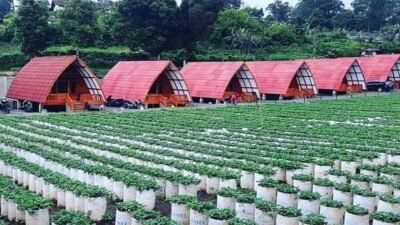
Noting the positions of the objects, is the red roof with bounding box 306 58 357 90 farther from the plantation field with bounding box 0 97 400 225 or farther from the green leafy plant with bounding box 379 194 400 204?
the green leafy plant with bounding box 379 194 400 204

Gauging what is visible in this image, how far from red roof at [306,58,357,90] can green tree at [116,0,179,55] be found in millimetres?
15557

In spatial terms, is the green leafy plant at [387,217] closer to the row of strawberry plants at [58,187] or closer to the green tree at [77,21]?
the row of strawberry plants at [58,187]

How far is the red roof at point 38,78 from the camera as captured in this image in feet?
115

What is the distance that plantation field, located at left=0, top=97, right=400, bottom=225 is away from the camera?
10.2 meters

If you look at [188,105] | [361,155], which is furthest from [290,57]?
[361,155]

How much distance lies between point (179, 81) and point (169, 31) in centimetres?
1467

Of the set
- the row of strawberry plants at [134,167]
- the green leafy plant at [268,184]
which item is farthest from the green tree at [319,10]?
the green leafy plant at [268,184]

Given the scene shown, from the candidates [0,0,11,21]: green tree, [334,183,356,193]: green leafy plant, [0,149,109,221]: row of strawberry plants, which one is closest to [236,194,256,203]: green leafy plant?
[334,183,356,193]: green leafy plant

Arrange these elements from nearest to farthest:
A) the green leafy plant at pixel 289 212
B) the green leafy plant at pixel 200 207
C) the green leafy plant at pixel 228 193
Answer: the green leafy plant at pixel 289 212 → the green leafy plant at pixel 200 207 → the green leafy plant at pixel 228 193

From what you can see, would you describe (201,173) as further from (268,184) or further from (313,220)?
(313,220)

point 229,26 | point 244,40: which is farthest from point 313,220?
point 229,26

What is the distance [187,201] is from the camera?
10531 millimetres

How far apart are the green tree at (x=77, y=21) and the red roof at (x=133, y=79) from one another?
8424mm

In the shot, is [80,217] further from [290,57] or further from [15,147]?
[290,57]
